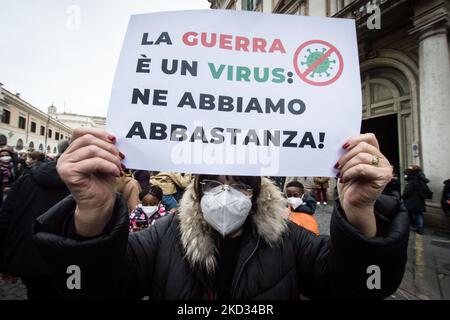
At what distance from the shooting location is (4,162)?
196 inches

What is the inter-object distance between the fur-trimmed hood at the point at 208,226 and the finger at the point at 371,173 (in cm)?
50

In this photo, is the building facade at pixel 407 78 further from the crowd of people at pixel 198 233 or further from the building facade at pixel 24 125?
the building facade at pixel 24 125

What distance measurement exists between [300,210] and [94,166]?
2381mm

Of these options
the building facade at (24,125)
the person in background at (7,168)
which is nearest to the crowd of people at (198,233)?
the person in background at (7,168)

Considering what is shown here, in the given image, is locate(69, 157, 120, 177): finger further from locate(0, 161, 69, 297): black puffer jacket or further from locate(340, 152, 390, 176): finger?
locate(0, 161, 69, 297): black puffer jacket

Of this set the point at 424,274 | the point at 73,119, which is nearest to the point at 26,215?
the point at 424,274

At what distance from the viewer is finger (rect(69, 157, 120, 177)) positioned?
907 millimetres

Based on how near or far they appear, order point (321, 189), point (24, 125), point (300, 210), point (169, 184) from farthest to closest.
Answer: point (24, 125) < point (321, 189) < point (169, 184) < point (300, 210)

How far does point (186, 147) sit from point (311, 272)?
35.0 inches

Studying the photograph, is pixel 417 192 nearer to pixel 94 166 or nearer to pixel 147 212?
pixel 147 212

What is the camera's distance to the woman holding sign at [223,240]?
3.14 feet

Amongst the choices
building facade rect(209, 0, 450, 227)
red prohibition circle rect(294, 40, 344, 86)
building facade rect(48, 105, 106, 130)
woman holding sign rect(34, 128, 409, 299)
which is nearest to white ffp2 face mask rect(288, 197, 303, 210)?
woman holding sign rect(34, 128, 409, 299)

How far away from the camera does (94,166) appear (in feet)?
3.00
